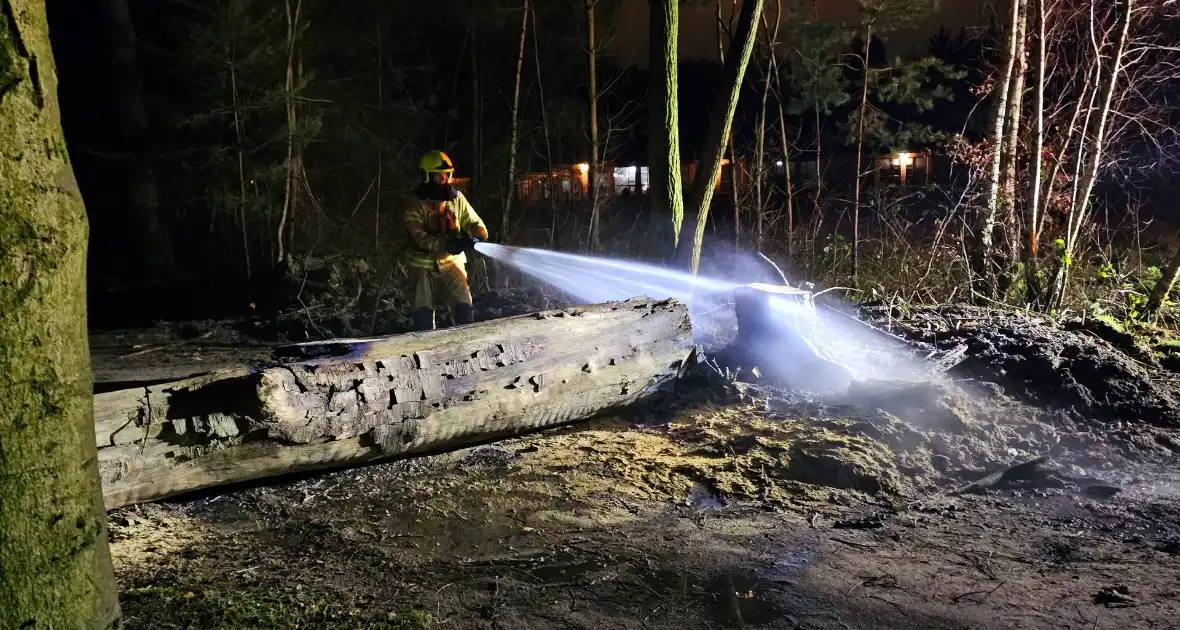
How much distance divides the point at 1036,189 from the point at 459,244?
729 centimetres

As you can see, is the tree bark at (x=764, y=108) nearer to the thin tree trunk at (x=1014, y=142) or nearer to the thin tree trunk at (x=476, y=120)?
the thin tree trunk at (x=1014, y=142)

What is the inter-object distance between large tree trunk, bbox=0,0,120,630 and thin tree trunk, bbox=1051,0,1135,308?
9.48 metres

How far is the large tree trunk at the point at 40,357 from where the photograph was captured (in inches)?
73.0

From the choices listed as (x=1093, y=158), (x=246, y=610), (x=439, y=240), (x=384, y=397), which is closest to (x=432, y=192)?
(x=439, y=240)

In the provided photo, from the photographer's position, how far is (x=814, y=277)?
12.2 metres

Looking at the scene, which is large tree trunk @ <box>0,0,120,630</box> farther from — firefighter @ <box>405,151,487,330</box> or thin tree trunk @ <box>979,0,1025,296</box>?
thin tree trunk @ <box>979,0,1025,296</box>

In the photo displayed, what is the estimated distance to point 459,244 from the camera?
7125 millimetres

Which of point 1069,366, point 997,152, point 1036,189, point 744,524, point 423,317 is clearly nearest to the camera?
point 744,524

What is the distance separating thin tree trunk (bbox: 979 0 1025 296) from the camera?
9219 mm

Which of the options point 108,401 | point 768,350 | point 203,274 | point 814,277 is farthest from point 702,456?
point 203,274

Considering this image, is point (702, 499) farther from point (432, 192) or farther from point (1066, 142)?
point (1066, 142)

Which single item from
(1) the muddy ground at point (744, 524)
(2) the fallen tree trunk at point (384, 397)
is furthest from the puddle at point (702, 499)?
(2) the fallen tree trunk at point (384, 397)

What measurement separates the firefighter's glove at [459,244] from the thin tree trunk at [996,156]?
265 inches

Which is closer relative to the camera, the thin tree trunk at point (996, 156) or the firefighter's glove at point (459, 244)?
the firefighter's glove at point (459, 244)
